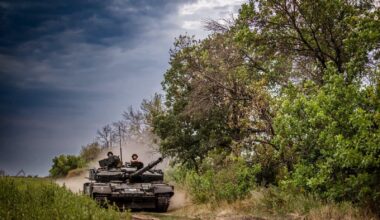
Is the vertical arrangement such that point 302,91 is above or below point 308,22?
below

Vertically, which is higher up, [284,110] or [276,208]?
[284,110]

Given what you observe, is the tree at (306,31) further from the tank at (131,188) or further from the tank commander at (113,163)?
the tank commander at (113,163)

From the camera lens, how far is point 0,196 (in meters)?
13.8

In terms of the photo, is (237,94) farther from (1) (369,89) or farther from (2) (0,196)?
(2) (0,196)

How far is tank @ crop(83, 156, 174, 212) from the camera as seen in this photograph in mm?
20584

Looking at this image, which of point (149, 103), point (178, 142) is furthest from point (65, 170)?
point (178, 142)

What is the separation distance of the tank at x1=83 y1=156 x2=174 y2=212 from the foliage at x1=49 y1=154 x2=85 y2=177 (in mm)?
36105

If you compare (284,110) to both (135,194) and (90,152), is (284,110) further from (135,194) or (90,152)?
(90,152)

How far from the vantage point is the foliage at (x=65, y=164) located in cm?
5778

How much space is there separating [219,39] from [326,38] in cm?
744

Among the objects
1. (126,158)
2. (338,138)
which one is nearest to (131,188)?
(338,138)

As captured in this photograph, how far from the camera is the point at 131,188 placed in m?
21.0

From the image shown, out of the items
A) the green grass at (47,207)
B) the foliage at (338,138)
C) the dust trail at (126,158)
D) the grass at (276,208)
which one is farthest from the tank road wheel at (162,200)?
the foliage at (338,138)

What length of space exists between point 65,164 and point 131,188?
3936cm
